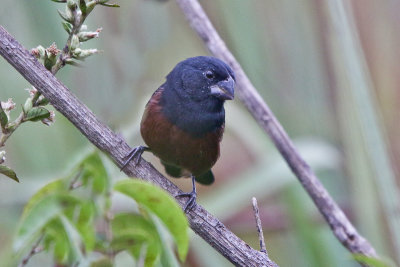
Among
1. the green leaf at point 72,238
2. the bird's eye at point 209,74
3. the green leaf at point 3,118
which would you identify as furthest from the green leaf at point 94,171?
the bird's eye at point 209,74

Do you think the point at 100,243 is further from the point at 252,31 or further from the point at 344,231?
the point at 252,31

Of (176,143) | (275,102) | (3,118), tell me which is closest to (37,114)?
(3,118)

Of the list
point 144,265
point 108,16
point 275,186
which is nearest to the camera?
point 144,265

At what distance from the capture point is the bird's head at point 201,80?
2.32 meters

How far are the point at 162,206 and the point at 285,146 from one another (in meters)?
0.97

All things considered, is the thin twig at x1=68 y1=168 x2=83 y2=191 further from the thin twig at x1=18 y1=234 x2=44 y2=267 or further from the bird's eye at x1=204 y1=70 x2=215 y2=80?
the bird's eye at x1=204 y1=70 x2=215 y2=80

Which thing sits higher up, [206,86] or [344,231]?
[206,86]

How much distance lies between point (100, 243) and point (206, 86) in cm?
109

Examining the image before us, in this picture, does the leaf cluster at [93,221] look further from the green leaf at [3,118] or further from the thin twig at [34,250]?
the green leaf at [3,118]

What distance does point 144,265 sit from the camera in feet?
4.54

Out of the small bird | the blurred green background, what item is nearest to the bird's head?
the small bird

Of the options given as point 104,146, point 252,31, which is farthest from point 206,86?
point 104,146

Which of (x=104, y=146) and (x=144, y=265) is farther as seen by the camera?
(x=104, y=146)

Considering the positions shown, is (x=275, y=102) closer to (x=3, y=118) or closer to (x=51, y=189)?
(x=51, y=189)
